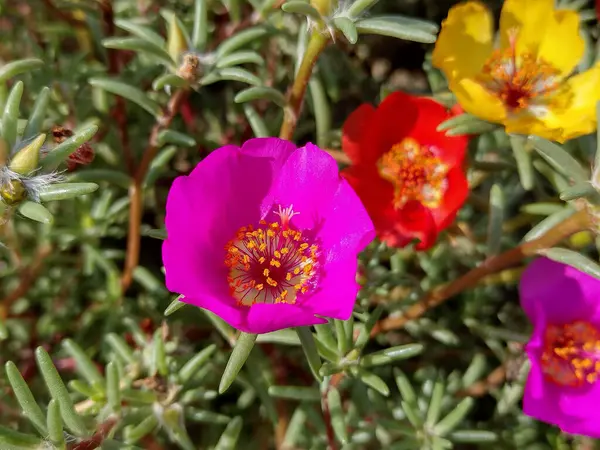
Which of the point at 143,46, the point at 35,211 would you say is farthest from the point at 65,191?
the point at 143,46

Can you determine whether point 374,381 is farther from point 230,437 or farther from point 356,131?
point 356,131

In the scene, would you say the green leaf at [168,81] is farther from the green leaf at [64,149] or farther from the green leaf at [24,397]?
the green leaf at [24,397]

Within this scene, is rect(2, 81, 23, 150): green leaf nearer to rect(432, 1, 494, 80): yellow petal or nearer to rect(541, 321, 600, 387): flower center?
rect(432, 1, 494, 80): yellow petal

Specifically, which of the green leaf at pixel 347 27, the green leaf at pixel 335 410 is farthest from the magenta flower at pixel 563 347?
the green leaf at pixel 347 27

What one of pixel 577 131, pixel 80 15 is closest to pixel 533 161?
pixel 577 131

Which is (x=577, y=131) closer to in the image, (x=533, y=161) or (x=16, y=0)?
(x=533, y=161)

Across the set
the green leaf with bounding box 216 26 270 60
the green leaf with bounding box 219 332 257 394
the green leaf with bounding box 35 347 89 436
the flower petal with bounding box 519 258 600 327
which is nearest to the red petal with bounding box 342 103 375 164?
the green leaf with bounding box 216 26 270 60
